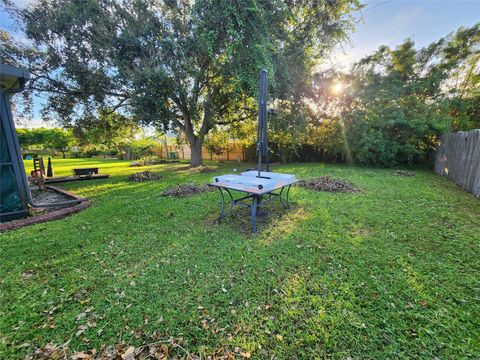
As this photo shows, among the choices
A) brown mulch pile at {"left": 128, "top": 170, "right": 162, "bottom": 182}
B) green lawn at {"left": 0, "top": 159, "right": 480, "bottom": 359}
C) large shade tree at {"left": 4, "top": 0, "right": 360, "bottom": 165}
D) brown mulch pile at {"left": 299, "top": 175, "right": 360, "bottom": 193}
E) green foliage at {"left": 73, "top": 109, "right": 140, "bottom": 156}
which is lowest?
green lawn at {"left": 0, "top": 159, "right": 480, "bottom": 359}

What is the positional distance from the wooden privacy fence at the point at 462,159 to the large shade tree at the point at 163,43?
5.50 meters

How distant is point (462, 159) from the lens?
596 cm

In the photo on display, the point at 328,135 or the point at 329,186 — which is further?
the point at 328,135

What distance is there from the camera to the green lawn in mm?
1581

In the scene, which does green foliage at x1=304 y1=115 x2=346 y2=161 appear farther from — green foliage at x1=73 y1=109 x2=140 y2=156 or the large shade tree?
green foliage at x1=73 y1=109 x2=140 y2=156

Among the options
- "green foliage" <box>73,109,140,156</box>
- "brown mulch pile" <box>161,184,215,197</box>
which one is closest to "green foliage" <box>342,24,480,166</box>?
"brown mulch pile" <box>161,184,215,197</box>

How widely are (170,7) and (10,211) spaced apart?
8.16m

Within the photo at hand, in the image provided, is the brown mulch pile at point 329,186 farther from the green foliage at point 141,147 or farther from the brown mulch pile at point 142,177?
the green foliage at point 141,147

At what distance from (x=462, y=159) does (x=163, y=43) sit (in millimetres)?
9747

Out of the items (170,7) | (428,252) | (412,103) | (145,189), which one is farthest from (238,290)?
(412,103)

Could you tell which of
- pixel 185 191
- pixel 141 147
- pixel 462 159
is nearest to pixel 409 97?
pixel 462 159

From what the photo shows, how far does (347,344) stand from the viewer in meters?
1.53

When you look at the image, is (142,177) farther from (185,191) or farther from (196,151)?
(196,151)

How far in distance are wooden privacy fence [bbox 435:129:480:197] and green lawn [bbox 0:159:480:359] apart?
6.70 ft
